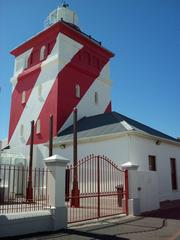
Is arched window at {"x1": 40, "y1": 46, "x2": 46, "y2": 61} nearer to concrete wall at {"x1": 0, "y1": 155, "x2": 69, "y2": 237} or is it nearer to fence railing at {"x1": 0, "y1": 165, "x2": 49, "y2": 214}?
fence railing at {"x1": 0, "y1": 165, "x2": 49, "y2": 214}

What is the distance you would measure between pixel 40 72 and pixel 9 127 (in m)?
6.10

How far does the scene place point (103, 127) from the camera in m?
18.3

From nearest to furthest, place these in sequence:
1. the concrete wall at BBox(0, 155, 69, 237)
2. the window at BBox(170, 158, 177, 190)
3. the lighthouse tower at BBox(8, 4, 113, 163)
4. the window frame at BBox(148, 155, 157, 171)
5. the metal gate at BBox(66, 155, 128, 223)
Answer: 1. the concrete wall at BBox(0, 155, 69, 237)
2. the metal gate at BBox(66, 155, 128, 223)
3. the window frame at BBox(148, 155, 157, 171)
4. the window at BBox(170, 158, 177, 190)
5. the lighthouse tower at BBox(8, 4, 113, 163)

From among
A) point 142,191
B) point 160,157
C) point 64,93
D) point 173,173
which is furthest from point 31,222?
point 64,93

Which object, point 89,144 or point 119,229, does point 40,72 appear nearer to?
point 89,144

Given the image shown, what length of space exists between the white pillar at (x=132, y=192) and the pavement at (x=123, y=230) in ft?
2.71

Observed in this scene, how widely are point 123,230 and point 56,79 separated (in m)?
15.6

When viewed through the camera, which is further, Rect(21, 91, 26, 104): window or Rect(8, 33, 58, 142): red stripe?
Rect(21, 91, 26, 104): window

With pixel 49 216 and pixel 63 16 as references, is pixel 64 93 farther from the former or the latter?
pixel 49 216

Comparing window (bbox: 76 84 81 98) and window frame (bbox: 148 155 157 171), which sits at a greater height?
window (bbox: 76 84 81 98)

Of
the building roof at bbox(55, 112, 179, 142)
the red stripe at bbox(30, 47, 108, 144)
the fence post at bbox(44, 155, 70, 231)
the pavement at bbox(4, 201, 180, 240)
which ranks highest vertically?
the red stripe at bbox(30, 47, 108, 144)

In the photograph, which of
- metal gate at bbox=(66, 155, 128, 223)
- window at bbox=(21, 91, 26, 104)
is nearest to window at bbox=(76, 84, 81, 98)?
window at bbox=(21, 91, 26, 104)

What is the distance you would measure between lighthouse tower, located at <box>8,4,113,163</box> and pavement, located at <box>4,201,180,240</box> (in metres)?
12.1

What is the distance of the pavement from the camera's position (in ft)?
24.9
